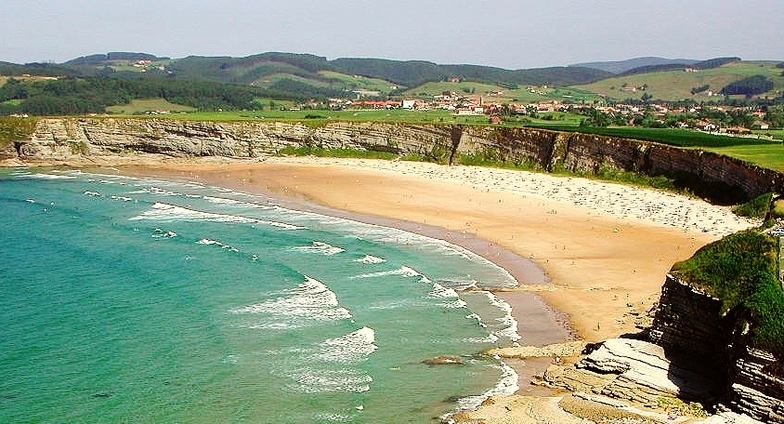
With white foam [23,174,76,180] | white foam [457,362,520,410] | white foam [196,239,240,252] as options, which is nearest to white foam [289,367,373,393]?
white foam [457,362,520,410]

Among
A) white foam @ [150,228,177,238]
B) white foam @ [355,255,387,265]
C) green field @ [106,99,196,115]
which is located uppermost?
green field @ [106,99,196,115]

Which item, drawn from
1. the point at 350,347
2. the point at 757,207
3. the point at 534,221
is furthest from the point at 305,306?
the point at 757,207

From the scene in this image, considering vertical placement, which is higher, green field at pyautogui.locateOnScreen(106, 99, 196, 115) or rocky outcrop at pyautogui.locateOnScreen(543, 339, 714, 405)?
green field at pyautogui.locateOnScreen(106, 99, 196, 115)

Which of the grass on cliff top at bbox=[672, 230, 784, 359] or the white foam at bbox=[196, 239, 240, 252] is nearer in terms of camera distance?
the grass on cliff top at bbox=[672, 230, 784, 359]

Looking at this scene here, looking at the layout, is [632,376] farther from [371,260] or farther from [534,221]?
[534,221]

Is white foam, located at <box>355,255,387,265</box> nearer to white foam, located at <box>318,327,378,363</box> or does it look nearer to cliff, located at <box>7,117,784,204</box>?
white foam, located at <box>318,327,378,363</box>

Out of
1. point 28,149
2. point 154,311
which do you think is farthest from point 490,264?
point 28,149

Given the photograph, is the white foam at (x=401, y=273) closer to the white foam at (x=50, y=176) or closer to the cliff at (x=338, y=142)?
the cliff at (x=338, y=142)
